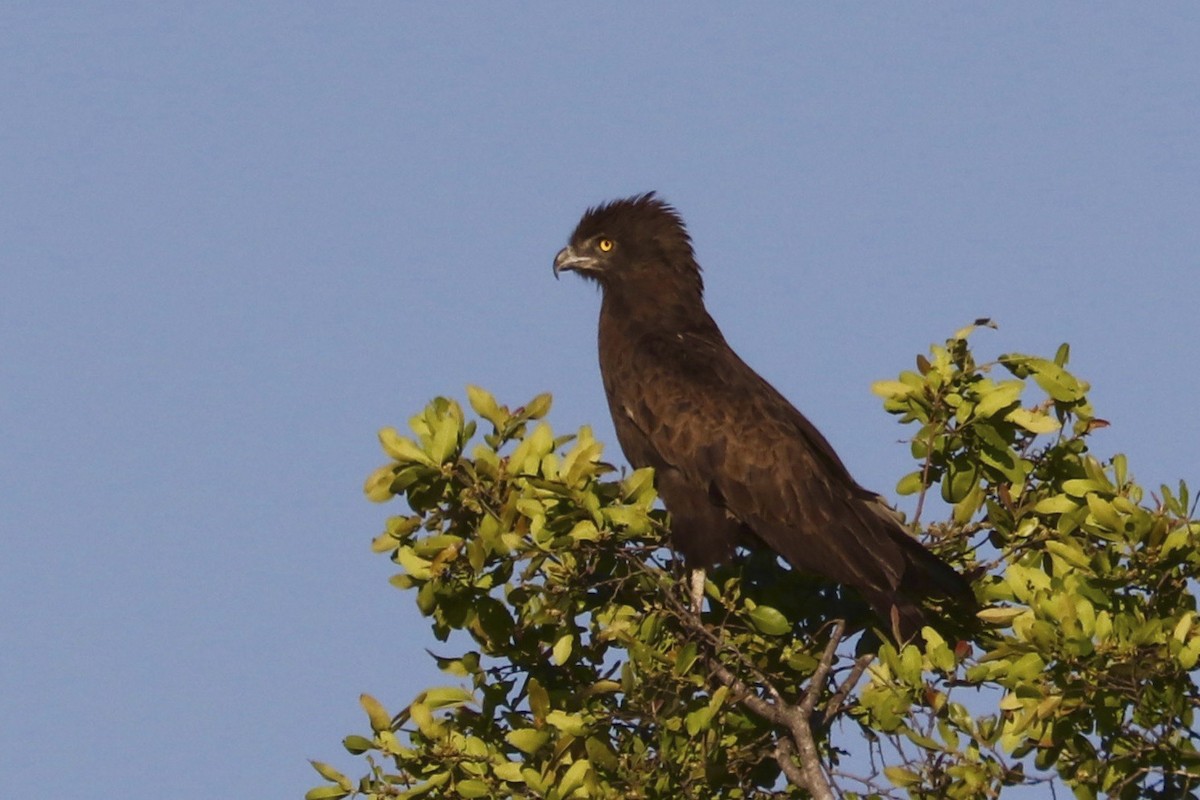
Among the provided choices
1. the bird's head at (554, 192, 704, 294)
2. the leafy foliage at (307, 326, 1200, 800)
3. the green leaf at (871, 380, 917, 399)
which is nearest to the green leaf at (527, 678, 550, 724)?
the leafy foliage at (307, 326, 1200, 800)

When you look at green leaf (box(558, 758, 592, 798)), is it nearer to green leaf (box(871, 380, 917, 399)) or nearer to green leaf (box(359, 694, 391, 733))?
green leaf (box(359, 694, 391, 733))

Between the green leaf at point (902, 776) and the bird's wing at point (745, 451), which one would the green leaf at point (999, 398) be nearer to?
the bird's wing at point (745, 451)

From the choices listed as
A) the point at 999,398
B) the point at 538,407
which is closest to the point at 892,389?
the point at 999,398

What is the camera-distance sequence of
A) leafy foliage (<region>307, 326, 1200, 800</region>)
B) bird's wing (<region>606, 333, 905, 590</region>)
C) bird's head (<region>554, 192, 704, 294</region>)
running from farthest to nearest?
1. bird's head (<region>554, 192, 704, 294</region>)
2. bird's wing (<region>606, 333, 905, 590</region>)
3. leafy foliage (<region>307, 326, 1200, 800</region>)

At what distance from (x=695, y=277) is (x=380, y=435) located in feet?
16.6

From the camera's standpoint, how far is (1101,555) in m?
7.43

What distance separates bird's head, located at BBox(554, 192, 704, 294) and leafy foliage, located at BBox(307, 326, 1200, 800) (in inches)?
145

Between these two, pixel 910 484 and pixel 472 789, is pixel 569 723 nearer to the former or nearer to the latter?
pixel 472 789

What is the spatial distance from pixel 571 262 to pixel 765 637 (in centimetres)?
441

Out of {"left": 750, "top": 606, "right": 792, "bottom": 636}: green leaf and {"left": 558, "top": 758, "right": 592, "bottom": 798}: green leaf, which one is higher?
{"left": 750, "top": 606, "right": 792, "bottom": 636}: green leaf

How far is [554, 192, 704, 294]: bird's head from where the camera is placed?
481 inches

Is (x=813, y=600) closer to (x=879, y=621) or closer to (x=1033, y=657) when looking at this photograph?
(x=879, y=621)

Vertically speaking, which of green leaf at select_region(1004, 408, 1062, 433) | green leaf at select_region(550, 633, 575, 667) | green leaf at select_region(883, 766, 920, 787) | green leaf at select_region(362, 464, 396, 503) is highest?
green leaf at select_region(1004, 408, 1062, 433)

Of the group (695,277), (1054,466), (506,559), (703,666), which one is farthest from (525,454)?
(695,277)
